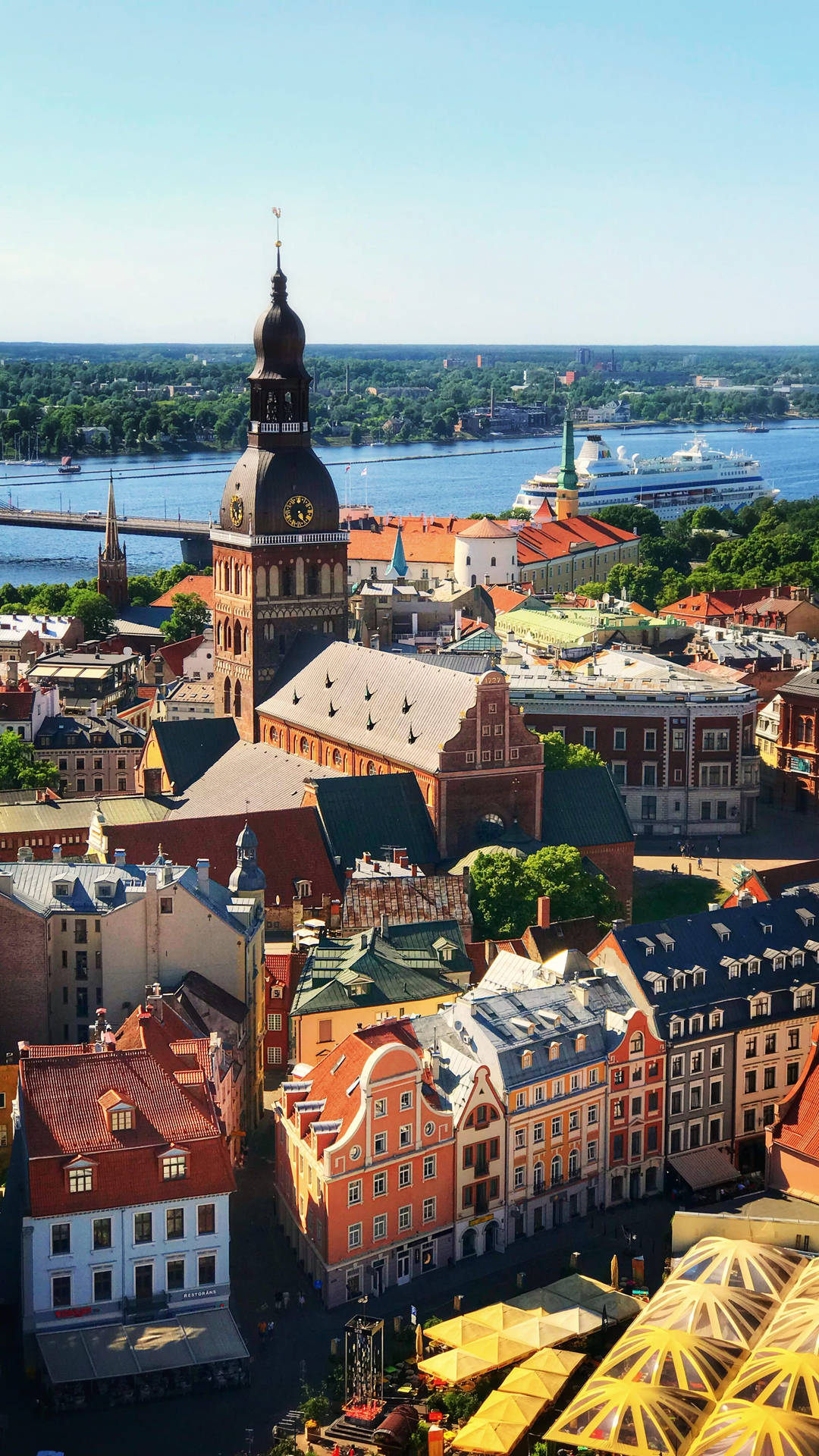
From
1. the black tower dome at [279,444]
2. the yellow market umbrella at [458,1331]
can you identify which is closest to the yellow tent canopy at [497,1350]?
the yellow market umbrella at [458,1331]

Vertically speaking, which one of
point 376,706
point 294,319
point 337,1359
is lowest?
point 337,1359

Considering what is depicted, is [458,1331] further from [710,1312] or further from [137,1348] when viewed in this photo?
[137,1348]

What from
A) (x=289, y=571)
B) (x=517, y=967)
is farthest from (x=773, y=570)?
(x=517, y=967)

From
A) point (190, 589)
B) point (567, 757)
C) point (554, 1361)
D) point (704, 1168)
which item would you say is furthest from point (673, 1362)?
point (190, 589)

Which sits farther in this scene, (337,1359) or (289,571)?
(289,571)

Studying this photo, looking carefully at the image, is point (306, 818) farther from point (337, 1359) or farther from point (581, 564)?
point (581, 564)

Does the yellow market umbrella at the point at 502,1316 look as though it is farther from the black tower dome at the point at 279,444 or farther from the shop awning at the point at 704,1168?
the black tower dome at the point at 279,444
